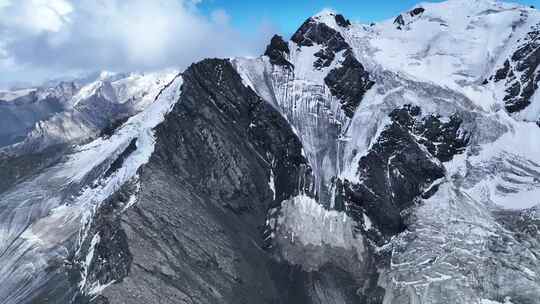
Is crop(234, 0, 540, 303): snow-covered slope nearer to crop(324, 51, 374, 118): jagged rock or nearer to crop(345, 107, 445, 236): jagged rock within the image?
Answer: crop(345, 107, 445, 236): jagged rock


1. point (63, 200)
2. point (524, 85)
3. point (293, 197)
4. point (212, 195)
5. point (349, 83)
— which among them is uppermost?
point (63, 200)

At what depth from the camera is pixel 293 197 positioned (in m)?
163

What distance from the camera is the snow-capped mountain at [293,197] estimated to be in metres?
132

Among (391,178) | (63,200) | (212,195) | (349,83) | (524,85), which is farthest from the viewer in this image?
(524,85)

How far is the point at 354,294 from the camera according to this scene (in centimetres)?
14438

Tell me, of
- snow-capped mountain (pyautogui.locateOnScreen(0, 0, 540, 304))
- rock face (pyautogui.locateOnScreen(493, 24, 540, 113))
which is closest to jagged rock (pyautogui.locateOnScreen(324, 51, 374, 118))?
snow-capped mountain (pyautogui.locateOnScreen(0, 0, 540, 304))

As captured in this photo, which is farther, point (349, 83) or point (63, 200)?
point (349, 83)

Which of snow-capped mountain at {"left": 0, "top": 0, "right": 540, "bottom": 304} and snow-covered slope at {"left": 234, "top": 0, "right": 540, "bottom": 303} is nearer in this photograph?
snow-capped mountain at {"left": 0, "top": 0, "right": 540, "bottom": 304}

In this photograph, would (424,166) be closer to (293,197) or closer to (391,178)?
(391,178)

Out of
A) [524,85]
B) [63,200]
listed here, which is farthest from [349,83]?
[63,200]

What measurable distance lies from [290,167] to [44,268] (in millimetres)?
72736

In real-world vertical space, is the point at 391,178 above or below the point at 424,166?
above

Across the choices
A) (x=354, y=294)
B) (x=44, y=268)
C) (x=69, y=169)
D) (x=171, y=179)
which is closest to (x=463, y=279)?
(x=354, y=294)

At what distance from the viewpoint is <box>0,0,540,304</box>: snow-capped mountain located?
132375 millimetres
